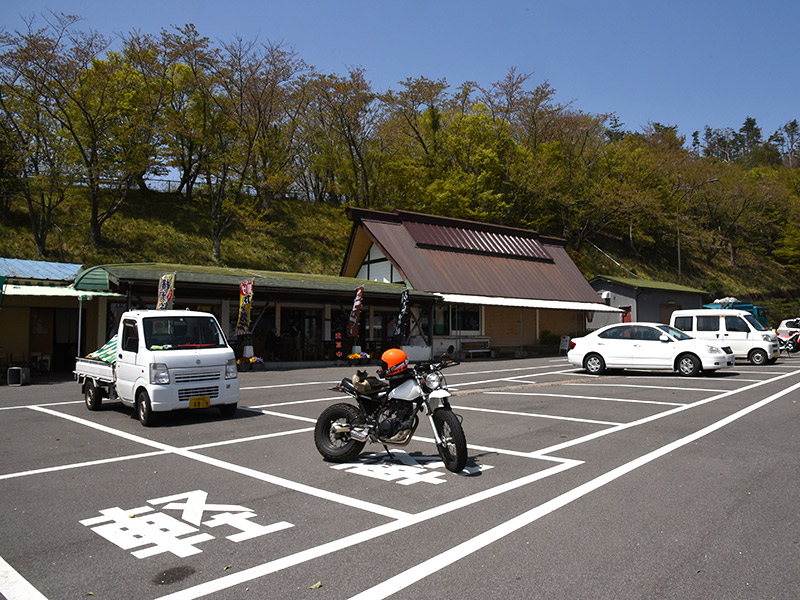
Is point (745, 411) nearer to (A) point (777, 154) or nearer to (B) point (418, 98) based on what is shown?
(B) point (418, 98)

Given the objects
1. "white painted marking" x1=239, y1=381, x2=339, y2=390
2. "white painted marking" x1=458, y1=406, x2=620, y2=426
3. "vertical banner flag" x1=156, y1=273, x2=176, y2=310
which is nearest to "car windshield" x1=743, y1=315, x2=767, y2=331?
"white painted marking" x1=458, y1=406, x2=620, y2=426

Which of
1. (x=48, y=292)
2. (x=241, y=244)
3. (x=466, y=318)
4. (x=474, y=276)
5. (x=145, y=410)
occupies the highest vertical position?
(x=241, y=244)

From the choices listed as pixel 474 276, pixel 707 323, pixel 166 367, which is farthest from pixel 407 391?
pixel 474 276

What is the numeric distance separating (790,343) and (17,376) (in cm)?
2976

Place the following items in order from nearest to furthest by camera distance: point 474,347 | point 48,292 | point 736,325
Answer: point 48,292 < point 736,325 < point 474,347

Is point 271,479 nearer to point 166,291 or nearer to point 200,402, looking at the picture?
point 200,402

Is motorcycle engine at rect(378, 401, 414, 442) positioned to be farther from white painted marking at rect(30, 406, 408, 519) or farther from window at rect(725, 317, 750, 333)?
window at rect(725, 317, 750, 333)

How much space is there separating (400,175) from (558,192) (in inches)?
540

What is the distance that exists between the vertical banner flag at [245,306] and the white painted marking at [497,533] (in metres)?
14.3

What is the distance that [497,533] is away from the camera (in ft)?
15.3

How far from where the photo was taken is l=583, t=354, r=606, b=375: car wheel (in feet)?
59.2

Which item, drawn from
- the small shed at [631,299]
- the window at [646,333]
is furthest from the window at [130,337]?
the small shed at [631,299]

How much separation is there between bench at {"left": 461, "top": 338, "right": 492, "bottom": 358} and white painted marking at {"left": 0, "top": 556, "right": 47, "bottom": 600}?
78.5 feet

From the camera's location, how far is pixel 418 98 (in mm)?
40906
